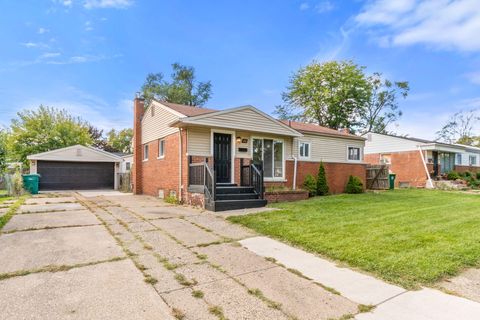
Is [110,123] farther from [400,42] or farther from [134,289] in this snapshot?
[134,289]

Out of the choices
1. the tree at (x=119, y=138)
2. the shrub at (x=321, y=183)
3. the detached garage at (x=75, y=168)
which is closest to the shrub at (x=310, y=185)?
the shrub at (x=321, y=183)

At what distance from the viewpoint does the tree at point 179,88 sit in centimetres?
3450

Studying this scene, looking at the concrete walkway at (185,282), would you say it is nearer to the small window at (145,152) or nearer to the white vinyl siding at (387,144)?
the small window at (145,152)

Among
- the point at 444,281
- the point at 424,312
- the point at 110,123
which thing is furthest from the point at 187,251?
the point at 110,123

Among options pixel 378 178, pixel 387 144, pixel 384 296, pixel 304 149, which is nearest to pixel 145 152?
pixel 304 149

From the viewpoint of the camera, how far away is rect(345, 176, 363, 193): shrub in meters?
14.7

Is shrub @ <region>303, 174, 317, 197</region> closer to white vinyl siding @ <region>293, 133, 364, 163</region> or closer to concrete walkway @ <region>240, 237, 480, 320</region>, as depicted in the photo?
white vinyl siding @ <region>293, 133, 364, 163</region>

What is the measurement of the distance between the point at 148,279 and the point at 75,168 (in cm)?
1998

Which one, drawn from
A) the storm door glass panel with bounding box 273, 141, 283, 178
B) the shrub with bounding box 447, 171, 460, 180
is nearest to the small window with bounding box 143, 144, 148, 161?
the storm door glass panel with bounding box 273, 141, 283, 178

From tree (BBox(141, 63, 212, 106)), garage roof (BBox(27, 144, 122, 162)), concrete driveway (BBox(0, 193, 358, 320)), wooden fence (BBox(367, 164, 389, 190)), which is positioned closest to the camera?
concrete driveway (BBox(0, 193, 358, 320))

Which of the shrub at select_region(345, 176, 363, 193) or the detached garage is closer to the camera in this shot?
the shrub at select_region(345, 176, 363, 193)

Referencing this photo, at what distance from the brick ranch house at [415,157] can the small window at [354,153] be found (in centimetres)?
557

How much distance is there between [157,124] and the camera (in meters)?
13.2

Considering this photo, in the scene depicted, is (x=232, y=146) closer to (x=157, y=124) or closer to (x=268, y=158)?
(x=268, y=158)
